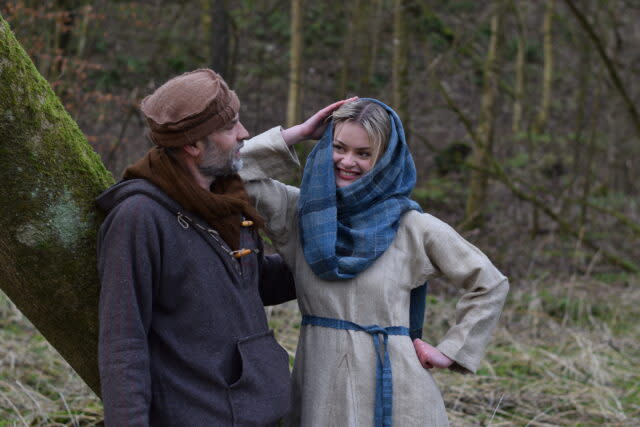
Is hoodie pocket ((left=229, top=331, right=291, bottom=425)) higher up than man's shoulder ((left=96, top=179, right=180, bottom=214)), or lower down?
lower down

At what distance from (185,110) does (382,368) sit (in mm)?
1132

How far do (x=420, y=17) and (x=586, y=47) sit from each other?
227 centimetres

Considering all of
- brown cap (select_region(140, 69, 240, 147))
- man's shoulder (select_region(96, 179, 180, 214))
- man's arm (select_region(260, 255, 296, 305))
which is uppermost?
brown cap (select_region(140, 69, 240, 147))

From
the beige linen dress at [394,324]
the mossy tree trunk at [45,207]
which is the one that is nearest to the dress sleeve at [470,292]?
the beige linen dress at [394,324]

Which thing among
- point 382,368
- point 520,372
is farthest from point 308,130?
point 520,372

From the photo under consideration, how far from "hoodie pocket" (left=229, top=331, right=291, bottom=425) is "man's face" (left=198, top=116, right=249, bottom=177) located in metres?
0.54

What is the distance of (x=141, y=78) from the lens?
41.2ft

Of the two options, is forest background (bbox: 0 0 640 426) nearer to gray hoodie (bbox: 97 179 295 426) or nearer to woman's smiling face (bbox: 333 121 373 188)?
gray hoodie (bbox: 97 179 295 426)

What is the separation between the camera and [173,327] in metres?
2.17

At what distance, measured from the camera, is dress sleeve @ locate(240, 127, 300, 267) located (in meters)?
2.73

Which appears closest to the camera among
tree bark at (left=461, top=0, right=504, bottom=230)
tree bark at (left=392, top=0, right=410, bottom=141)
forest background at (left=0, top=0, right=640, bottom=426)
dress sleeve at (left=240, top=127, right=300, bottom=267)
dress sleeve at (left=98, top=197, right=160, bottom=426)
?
dress sleeve at (left=98, top=197, right=160, bottom=426)

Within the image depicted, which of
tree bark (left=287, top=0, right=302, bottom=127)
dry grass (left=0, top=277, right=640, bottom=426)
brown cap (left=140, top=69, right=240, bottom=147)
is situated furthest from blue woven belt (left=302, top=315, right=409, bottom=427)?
tree bark (left=287, top=0, right=302, bottom=127)

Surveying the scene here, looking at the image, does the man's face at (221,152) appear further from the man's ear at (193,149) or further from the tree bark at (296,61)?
the tree bark at (296,61)

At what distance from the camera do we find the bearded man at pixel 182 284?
2020mm
